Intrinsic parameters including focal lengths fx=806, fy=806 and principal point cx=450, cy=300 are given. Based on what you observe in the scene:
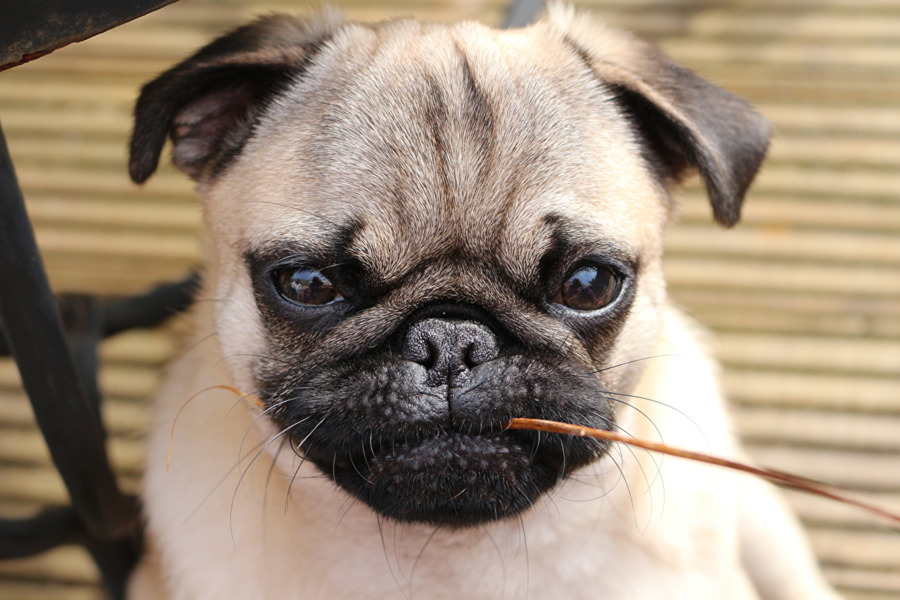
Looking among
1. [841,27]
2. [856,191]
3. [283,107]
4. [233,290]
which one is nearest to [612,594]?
[233,290]

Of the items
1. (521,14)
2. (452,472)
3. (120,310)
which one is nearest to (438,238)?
(452,472)

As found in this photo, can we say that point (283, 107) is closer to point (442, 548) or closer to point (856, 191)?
point (442, 548)

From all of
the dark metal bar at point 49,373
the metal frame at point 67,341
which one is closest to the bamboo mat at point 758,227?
the metal frame at point 67,341

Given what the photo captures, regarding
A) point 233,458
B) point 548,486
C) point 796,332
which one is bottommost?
point 796,332

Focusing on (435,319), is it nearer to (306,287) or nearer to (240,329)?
(306,287)

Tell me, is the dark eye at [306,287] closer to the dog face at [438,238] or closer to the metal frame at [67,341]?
the dog face at [438,238]

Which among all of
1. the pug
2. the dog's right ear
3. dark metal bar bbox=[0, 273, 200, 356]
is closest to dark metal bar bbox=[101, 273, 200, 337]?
dark metal bar bbox=[0, 273, 200, 356]

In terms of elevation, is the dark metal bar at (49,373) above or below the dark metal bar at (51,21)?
below

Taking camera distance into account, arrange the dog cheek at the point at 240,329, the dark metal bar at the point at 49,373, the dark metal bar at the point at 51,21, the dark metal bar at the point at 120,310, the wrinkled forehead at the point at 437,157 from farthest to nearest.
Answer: the dark metal bar at the point at 120,310 → the dog cheek at the point at 240,329 → the wrinkled forehead at the point at 437,157 → the dark metal bar at the point at 49,373 → the dark metal bar at the point at 51,21
